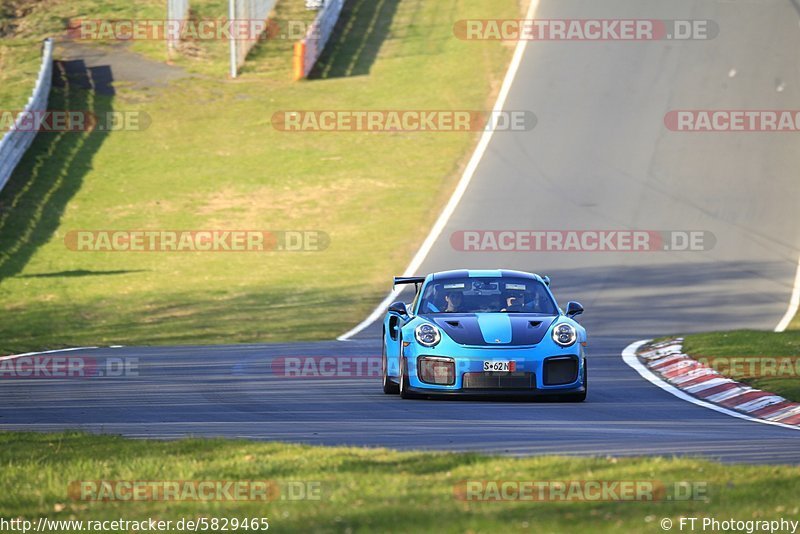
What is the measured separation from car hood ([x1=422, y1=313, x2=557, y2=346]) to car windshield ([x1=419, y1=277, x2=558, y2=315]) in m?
0.36

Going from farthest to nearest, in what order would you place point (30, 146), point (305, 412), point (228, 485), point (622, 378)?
point (30, 146)
point (622, 378)
point (305, 412)
point (228, 485)

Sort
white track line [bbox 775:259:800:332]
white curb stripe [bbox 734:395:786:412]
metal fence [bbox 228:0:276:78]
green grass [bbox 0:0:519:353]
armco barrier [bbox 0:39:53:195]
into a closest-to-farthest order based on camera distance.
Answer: white curb stripe [bbox 734:395:786:412], white track line [bbox 775:259:800:332], green grass [bbox 0:0:519:353], armco barrier [bbox 0:39:53:195], metal fence [bbox 228:0:276:78]

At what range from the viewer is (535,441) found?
32.2ft

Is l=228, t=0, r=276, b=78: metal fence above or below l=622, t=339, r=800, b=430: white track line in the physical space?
above

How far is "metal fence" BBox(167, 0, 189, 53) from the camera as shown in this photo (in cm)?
4562

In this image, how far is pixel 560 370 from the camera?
1291 cm

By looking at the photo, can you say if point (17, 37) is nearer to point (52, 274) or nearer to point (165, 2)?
point (165, 2)

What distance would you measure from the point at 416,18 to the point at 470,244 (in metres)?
21.3

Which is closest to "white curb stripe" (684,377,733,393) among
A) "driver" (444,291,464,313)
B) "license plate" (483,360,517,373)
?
"driver" (444,291,464,313)

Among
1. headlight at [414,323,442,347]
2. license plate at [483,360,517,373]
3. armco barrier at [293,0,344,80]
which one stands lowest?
license plate at [483,360,517,373]

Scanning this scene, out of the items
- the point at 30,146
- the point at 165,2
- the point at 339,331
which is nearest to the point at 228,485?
the point at 339,331

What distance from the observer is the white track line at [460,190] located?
25.1 m

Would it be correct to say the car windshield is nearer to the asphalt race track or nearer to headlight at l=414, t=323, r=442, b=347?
headlight at l=414, t=323, r=442, b=347

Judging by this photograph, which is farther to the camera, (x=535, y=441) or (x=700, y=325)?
(x=700, y=325)
